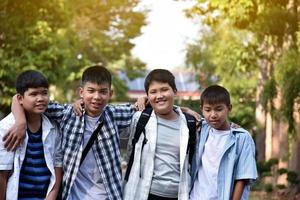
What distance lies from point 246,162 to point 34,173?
1436 mm

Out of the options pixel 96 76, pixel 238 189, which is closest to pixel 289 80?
pixel 238 189

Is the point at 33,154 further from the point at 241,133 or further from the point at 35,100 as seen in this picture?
the point at 241,133

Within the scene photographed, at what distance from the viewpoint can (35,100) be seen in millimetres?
4289

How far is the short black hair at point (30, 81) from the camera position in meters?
4.32

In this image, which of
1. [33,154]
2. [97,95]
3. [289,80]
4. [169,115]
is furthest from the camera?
[289,80]

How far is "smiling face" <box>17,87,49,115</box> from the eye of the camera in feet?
14.1

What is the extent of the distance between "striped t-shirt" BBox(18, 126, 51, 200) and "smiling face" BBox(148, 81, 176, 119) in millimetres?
847

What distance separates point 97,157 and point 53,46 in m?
14.9

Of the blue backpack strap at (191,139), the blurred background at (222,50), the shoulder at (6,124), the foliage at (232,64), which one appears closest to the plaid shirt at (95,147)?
the shoulder at (6,124)

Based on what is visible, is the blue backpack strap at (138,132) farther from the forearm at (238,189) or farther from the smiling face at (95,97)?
the forearm at (238,189)

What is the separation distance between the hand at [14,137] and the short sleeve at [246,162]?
58.1 inches

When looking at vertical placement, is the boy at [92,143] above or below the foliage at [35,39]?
below

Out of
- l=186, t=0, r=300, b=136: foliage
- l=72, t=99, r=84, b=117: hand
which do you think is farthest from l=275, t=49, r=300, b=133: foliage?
l=72, t=99, r=84, b=117: hand

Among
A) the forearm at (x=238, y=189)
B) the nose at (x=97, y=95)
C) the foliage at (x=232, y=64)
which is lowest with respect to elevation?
the forearm at (x=238, y=189)
